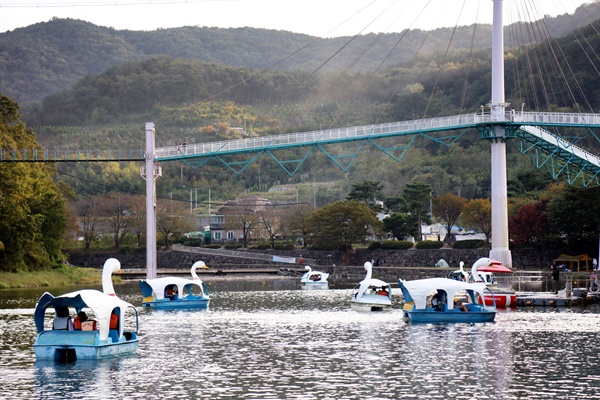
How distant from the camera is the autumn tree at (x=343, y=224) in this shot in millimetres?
117000

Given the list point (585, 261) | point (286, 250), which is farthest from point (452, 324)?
point (286, 250)

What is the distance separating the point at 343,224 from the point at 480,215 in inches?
667

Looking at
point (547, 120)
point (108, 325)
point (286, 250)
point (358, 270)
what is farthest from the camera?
point (286, 250)

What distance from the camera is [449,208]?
12256cm

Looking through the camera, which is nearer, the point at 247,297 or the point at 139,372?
the point at 139,372

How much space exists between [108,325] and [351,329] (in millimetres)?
14147

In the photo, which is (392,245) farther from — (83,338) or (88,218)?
(83,338)

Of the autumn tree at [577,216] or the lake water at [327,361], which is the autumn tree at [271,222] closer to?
the autumn tree at [577,216]

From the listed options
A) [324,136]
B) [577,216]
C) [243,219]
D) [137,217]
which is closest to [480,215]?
[577,216]

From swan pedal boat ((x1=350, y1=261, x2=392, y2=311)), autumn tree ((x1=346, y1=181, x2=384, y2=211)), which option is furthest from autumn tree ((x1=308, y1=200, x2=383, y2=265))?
swan pedal boat ((x1=350, y1=261, x2=392, y2=311))

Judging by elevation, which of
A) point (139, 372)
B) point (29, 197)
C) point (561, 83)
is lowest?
point (139, 372)

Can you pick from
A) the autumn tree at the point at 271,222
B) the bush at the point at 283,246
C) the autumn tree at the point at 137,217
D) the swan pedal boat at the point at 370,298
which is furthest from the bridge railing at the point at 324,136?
the autumn tree at the point at 137,217

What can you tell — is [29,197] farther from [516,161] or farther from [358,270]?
[516,161]

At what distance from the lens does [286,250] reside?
129m
